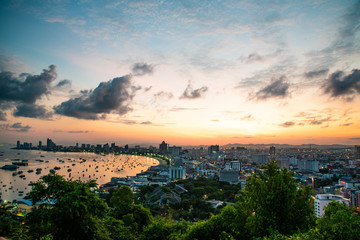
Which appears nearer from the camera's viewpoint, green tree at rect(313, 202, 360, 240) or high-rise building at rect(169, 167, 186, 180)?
green tree at rect(313, 202, 360, 240)

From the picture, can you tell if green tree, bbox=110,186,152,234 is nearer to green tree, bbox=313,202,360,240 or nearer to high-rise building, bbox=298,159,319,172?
green tree, bbox=313,202,360,240

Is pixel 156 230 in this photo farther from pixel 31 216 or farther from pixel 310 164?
pixel 310 164

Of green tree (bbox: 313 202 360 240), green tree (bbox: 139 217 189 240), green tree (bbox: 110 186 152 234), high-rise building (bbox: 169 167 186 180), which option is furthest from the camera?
high-rise building (bbox: 169 167 186 180)

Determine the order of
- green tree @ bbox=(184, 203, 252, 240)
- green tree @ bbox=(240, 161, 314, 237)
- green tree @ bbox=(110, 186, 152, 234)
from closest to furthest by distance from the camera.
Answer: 1. green tree @ bbox=(240, 161, 314, 237)
2. green tree @ bbox=(184, 203, 252, 240)
3. green tree @ bbox=(110, 186, 152, 234)

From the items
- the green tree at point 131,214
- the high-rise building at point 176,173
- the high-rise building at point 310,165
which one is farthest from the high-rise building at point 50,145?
the green tree at point 131,214

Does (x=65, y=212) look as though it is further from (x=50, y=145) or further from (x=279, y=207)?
(x=50, y=145)

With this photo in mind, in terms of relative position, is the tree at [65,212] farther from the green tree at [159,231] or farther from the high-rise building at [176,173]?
the high-rise building at [176,173]

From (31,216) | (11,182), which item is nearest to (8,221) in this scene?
(31,216)

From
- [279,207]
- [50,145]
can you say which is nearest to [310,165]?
[279,207]

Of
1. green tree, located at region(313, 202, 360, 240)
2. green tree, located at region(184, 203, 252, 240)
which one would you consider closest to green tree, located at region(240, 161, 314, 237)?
green tree, located at region(184, 203, 252, 240)
